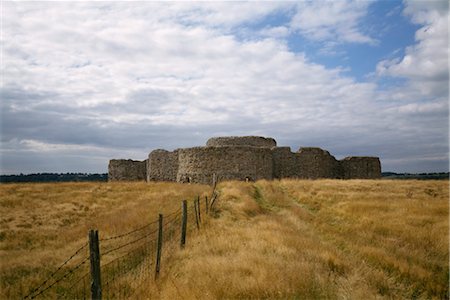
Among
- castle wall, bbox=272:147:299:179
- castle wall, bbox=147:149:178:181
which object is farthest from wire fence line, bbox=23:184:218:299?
castle wall, bbox=147:149:178:181

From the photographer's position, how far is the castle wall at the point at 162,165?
3975 cm

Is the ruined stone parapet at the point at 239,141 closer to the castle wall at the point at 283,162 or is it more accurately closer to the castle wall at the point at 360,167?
the castle wall at the point at 283,162

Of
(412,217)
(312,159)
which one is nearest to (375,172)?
(312,159)

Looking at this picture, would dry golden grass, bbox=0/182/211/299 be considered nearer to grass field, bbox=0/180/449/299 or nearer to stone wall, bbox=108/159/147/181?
grass field, bbox=0/180/449/299

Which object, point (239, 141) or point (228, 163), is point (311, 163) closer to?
point (239, 141)

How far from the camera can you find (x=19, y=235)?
46.5 feet

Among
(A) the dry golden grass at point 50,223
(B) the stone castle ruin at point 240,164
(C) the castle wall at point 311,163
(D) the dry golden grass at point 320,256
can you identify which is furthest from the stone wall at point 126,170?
(D) the dry golden grass at point 320,256

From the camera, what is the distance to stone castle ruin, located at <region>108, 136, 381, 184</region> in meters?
34.9

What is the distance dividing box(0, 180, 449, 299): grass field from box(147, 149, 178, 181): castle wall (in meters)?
17.9

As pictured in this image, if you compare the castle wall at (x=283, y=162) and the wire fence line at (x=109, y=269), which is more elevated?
the castle wall at (x=283, y=162)

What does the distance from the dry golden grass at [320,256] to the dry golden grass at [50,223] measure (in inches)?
130

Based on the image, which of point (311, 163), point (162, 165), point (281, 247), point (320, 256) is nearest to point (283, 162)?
point (311, 163)

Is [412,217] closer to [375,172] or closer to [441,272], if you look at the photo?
[441,272]

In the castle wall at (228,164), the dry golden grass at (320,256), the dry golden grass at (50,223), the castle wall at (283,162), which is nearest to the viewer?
the dry golden grass at (320,256)
